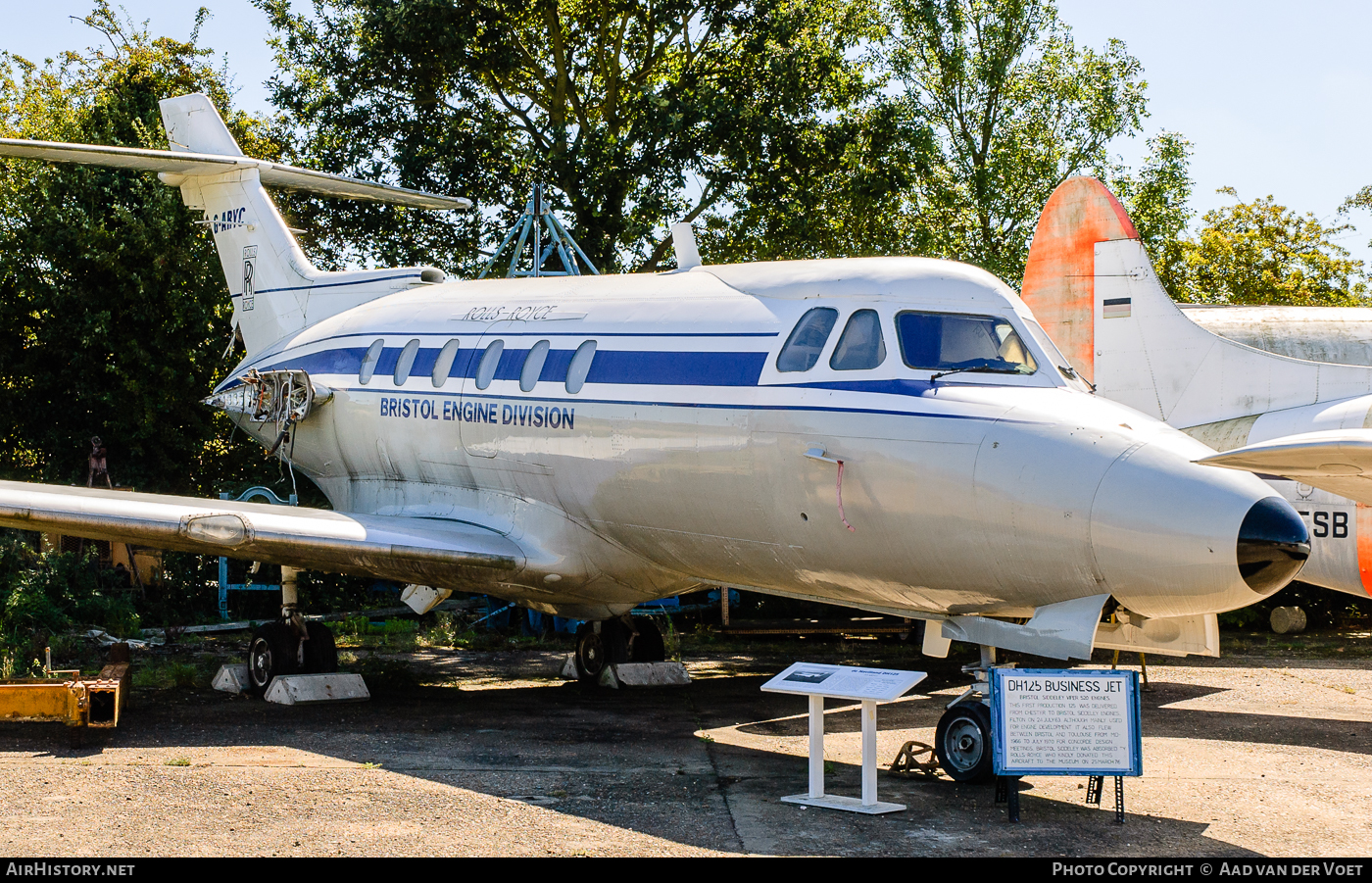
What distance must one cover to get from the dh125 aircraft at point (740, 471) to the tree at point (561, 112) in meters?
8.74

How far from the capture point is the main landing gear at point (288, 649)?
1305cm

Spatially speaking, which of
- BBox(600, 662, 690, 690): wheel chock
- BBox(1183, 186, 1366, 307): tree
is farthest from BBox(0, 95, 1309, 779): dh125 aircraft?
BBox(1183, 186, 1366, 307): tree

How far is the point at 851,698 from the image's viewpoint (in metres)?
8.04

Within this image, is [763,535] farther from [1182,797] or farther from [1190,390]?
[1190,390]

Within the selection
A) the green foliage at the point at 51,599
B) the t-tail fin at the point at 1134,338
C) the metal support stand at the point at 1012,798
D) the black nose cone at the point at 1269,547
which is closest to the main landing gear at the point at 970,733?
the metal support stand at the point at 1012,798

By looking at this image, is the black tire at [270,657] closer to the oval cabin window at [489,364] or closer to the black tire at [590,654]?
the black tire at [590,654]

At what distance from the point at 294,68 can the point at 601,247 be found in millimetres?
7330

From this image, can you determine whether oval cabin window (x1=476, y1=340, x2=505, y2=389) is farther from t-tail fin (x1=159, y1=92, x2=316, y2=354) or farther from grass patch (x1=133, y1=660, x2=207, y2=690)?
grass patch (x1=133, y1=660, x2=207, y2=690)

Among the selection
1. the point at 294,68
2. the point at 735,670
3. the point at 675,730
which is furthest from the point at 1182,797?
the point at 294,68

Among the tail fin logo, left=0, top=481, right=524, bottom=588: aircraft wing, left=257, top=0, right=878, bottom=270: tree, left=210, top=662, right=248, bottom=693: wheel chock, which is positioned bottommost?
left=210, top=662, right=248, bottom=693: wheel chock

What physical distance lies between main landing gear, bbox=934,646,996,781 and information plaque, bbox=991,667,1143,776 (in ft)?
2.58

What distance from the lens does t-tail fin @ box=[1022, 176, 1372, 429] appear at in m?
15.0

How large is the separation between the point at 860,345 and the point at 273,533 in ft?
17.1

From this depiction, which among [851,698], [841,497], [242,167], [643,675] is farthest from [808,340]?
[242,167]
